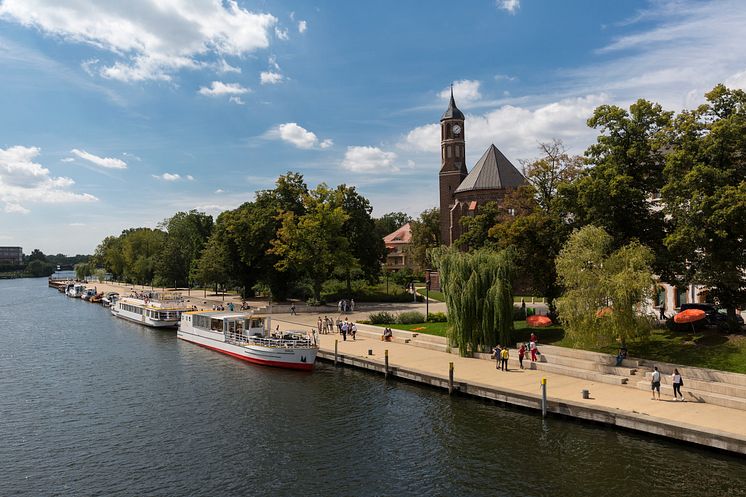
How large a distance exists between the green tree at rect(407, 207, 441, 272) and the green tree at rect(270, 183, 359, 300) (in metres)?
37.8

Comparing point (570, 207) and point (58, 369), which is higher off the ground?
point (570, 207)

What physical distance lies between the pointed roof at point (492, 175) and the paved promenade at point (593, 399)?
4616 cm

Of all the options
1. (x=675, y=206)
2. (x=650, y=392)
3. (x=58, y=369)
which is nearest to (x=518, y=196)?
(x=675, y=206)

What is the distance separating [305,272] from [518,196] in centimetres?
3313

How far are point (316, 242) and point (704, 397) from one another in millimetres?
46945

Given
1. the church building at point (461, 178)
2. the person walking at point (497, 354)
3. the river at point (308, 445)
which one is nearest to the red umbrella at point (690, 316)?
the person walking at point (497, 354)

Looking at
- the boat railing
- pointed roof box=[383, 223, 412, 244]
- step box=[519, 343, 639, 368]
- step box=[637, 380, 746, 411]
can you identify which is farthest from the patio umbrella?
pointed roof box=[383, 223, 412, 244]

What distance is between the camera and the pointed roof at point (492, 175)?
79.8 meters

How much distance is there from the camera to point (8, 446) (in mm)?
23656

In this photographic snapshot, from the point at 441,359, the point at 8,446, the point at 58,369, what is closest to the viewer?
the point at 8,446

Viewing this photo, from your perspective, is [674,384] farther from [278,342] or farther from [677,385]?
[278,342]

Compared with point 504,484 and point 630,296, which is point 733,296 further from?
point 504,484

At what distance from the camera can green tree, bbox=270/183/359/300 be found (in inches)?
2549

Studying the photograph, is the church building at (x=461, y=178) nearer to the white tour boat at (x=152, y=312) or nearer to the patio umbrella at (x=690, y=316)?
the white tour boat at (x=152, y=312)
